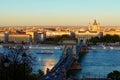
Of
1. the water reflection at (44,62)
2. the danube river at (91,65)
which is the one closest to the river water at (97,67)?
the danube river at (91,65)

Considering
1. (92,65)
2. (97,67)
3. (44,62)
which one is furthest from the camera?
(44,62)

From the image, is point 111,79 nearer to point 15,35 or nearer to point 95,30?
point 15,35

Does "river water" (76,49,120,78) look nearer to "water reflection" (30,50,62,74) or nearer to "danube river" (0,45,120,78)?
"danube river" (0,45,120,78)

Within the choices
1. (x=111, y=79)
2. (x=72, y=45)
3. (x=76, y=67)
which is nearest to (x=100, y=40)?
(x=72, y=45)

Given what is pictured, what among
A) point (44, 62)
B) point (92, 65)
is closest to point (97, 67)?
point (92, 65)

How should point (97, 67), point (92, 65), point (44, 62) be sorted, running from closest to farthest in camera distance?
point (97, 67), point (92, 65), point (44, 62)

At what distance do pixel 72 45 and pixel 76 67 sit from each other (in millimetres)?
8297

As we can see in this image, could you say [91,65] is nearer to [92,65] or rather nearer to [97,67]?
[92,65]

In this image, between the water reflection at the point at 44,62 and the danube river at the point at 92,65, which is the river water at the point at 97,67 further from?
the water reflection at the point at 44,62

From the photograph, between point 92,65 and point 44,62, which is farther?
point 44,62

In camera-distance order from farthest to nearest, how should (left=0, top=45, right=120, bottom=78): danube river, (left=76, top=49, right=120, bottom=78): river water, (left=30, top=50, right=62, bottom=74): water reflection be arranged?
(left=30, top=50, right=62, bottom=74): water reflection → (left=0, top=45, right=120, bottom=78): danube river → (left=76, top=49, right=120, bottom=78): river water

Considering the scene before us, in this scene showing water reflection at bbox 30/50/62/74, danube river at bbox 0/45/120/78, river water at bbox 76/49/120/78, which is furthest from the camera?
water reflection at bbox 30/50/62/74

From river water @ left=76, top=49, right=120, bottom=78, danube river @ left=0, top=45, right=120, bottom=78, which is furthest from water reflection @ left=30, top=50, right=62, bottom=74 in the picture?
river water @ left=76, top=49, right=120, bottom=78

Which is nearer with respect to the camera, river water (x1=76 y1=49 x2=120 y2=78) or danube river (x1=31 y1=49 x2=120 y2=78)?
Result: river water (x1=76 y1=49 x2=120 y2=78)
